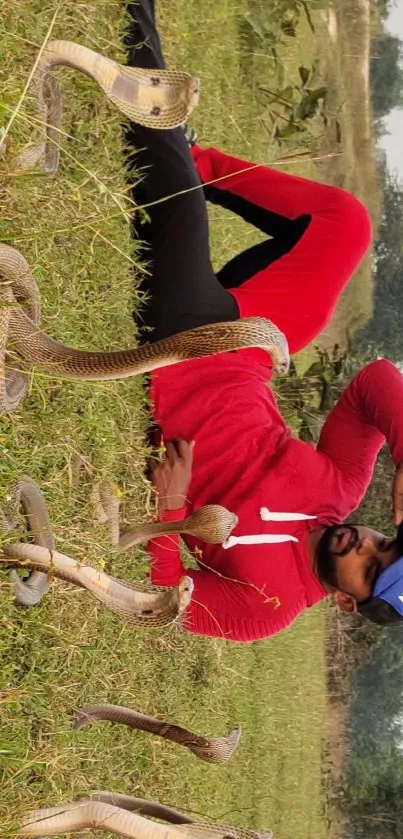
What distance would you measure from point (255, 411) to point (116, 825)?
3.21ft

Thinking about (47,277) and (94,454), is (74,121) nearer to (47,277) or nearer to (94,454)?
(47,277)

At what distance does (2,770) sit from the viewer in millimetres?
1496

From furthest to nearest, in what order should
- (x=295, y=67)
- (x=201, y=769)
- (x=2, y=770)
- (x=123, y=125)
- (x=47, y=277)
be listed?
(x=295, y=67) → (x=201, y=769) → (x=123, y=125) → (x=47, y=277) → (x=2, y=770)

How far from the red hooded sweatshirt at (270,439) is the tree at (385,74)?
5.97ft

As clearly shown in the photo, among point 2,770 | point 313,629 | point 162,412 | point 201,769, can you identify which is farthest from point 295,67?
point 2,770

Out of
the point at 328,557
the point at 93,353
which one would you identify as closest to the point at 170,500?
the point at 328,557

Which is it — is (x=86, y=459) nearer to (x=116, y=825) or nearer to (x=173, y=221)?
(x=173, y=221)

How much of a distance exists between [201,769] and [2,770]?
49.7 inches

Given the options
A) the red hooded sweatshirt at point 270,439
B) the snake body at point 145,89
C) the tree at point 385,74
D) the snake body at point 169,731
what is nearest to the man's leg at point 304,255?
the red hooded sweatshirt at point 270,439

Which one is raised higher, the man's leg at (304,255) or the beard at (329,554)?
the man's leg at (304,255)

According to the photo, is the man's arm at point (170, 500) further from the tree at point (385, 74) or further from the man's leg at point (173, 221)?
the tree at point (385, 74)

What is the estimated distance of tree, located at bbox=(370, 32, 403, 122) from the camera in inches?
139

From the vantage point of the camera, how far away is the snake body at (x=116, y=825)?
1171mm

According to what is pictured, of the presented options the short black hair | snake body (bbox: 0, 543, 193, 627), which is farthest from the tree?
snake body (bbox: 0, 543, 193, 627)
